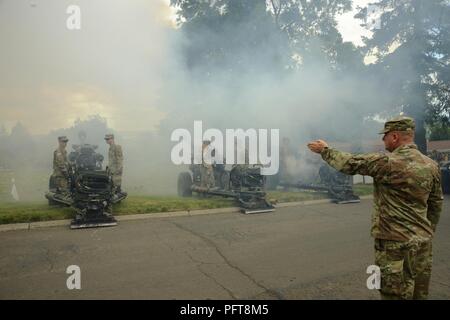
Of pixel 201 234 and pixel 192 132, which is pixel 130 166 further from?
pixel 201 234

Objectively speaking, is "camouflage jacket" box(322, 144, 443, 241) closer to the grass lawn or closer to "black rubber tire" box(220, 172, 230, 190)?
the grass lawn

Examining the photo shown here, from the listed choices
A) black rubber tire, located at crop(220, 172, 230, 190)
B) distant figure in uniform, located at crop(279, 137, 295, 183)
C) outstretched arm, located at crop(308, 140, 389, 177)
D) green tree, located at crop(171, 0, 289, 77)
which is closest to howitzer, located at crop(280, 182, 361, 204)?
distant figure in uniform, located at crop(279, 137, 295, 183)

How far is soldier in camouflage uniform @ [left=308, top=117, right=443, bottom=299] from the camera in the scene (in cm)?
300

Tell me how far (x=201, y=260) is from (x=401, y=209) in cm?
276

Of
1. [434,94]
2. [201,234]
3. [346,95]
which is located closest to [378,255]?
[201,234]

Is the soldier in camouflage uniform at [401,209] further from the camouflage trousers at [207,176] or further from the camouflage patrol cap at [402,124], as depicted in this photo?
the camouflage trousers at [207,176]

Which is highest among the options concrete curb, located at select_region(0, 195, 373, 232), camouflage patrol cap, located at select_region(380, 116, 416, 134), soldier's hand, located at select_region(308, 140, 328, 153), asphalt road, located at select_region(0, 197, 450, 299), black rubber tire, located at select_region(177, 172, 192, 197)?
camouflage patrol cap, located at select_region(380, 116, 416, 134)

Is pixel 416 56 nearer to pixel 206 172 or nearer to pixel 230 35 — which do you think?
pixel 230 35

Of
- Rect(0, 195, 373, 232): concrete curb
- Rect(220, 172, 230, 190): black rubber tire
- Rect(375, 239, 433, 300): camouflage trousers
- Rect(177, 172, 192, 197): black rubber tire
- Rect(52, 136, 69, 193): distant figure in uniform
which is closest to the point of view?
Rect(375, 239, 433, 300): camouflage trousers

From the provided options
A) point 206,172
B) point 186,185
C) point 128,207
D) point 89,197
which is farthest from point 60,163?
point 206,172

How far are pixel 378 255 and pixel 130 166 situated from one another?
18156 millimetres

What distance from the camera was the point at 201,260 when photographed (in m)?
5.10

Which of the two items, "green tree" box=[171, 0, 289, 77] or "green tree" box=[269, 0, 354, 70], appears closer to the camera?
"green tree" box=[171, 0, 289, 77]

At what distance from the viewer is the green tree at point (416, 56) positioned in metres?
14.1
